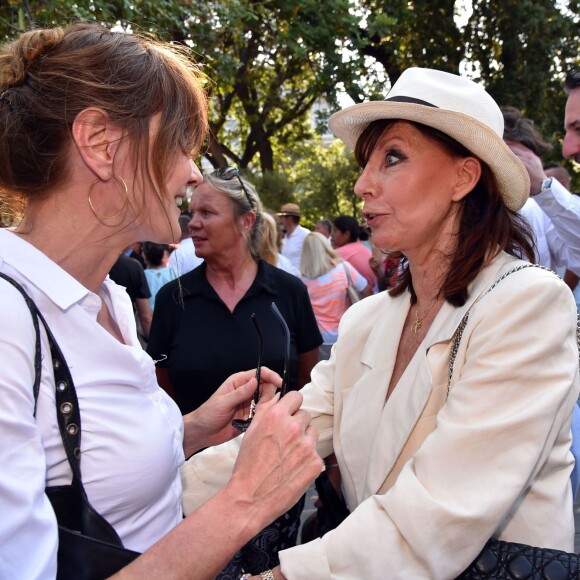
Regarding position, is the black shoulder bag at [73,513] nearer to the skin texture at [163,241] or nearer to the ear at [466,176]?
the skin texture at [163,241]

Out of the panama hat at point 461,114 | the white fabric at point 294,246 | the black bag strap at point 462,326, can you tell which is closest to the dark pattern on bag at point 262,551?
the black bag strap at point 462,326

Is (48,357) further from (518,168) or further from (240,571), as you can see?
(518,168)

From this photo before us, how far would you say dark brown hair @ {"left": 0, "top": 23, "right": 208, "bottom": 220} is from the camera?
5.34 ft

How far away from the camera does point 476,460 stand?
1.78m

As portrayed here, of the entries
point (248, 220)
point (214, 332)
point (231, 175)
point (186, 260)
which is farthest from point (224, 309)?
point (186, 260)

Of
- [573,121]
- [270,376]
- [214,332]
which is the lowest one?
[214,332]

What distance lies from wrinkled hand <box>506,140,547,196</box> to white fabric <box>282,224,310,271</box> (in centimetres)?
744

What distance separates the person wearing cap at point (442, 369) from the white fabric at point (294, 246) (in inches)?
361

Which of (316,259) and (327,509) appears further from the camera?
(316,259)

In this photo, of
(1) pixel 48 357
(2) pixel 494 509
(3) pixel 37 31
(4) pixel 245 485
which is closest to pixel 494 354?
(2) pixel 494 509

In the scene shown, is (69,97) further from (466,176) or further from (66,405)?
(466,176)

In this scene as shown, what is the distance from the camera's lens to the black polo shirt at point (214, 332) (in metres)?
3.77

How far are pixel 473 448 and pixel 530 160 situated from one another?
2851mm

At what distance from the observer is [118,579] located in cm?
139
